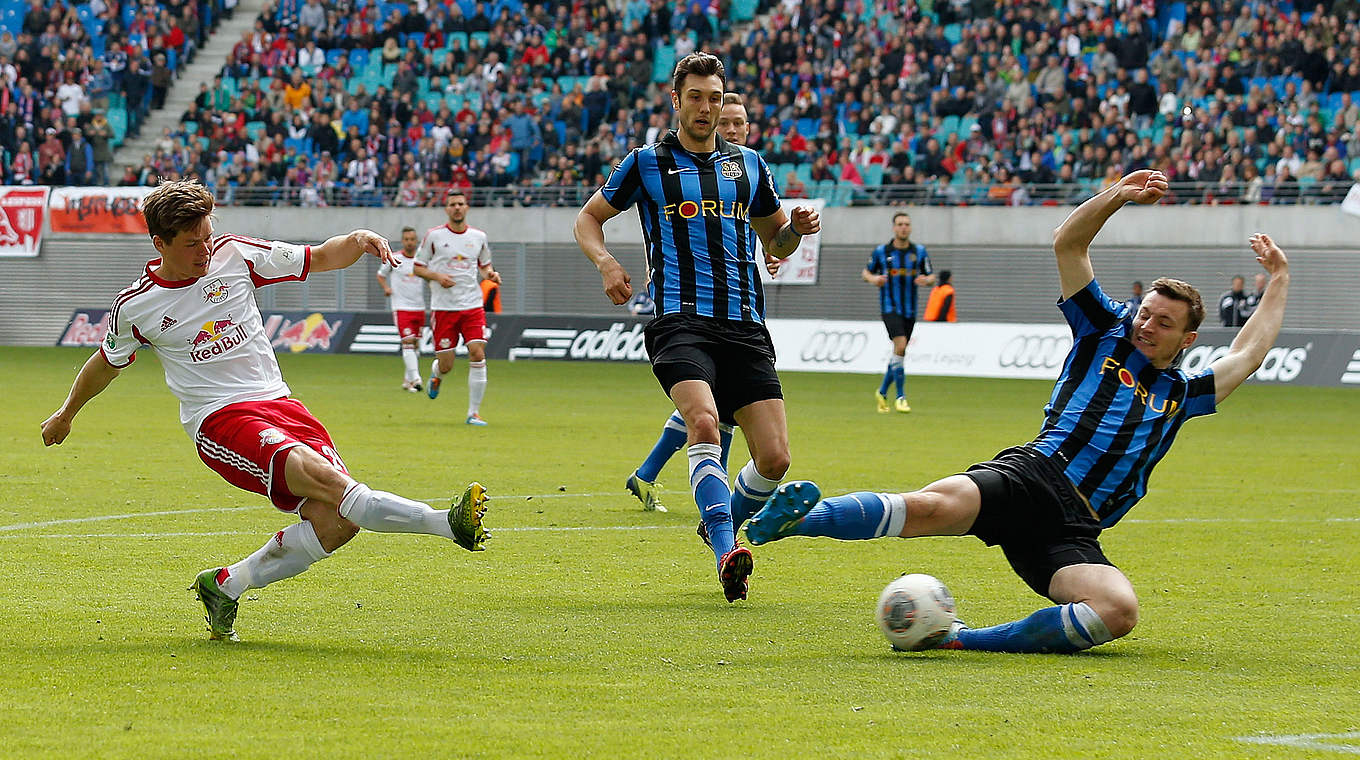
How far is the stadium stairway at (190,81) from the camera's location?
39562 millimetres

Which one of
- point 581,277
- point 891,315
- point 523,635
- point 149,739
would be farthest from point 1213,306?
point 149,739

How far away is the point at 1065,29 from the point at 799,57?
17.8ft

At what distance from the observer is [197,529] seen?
939 centimetres

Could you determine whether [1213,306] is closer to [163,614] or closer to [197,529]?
[197,529]

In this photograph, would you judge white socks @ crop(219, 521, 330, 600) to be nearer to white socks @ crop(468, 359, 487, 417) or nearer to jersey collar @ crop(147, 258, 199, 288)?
jersey collar @ crop(147, 258, 199, 288)

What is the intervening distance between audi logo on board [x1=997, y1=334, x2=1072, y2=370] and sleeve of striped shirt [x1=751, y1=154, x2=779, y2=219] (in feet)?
64.5

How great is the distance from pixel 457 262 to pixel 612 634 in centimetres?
1315

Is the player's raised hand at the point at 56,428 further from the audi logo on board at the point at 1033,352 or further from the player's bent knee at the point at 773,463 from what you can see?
the audi logo on board at the point at 1033,352

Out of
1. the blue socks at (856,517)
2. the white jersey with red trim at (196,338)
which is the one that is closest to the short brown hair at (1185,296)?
the blue socks at (856,517)

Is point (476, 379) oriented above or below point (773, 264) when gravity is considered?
below

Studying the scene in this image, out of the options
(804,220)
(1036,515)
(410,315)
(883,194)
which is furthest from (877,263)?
(1036,515)

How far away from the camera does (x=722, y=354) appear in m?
7.44

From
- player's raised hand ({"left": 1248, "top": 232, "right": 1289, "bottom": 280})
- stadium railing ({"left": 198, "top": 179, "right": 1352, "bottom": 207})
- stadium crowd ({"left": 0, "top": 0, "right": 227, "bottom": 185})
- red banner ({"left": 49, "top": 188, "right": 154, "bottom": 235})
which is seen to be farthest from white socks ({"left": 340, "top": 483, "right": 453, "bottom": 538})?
stadium crowd ({"left": 0, "top": 0, "right": 227, "bottom": 185})

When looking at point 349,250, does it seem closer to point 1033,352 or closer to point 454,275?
point 454,275
